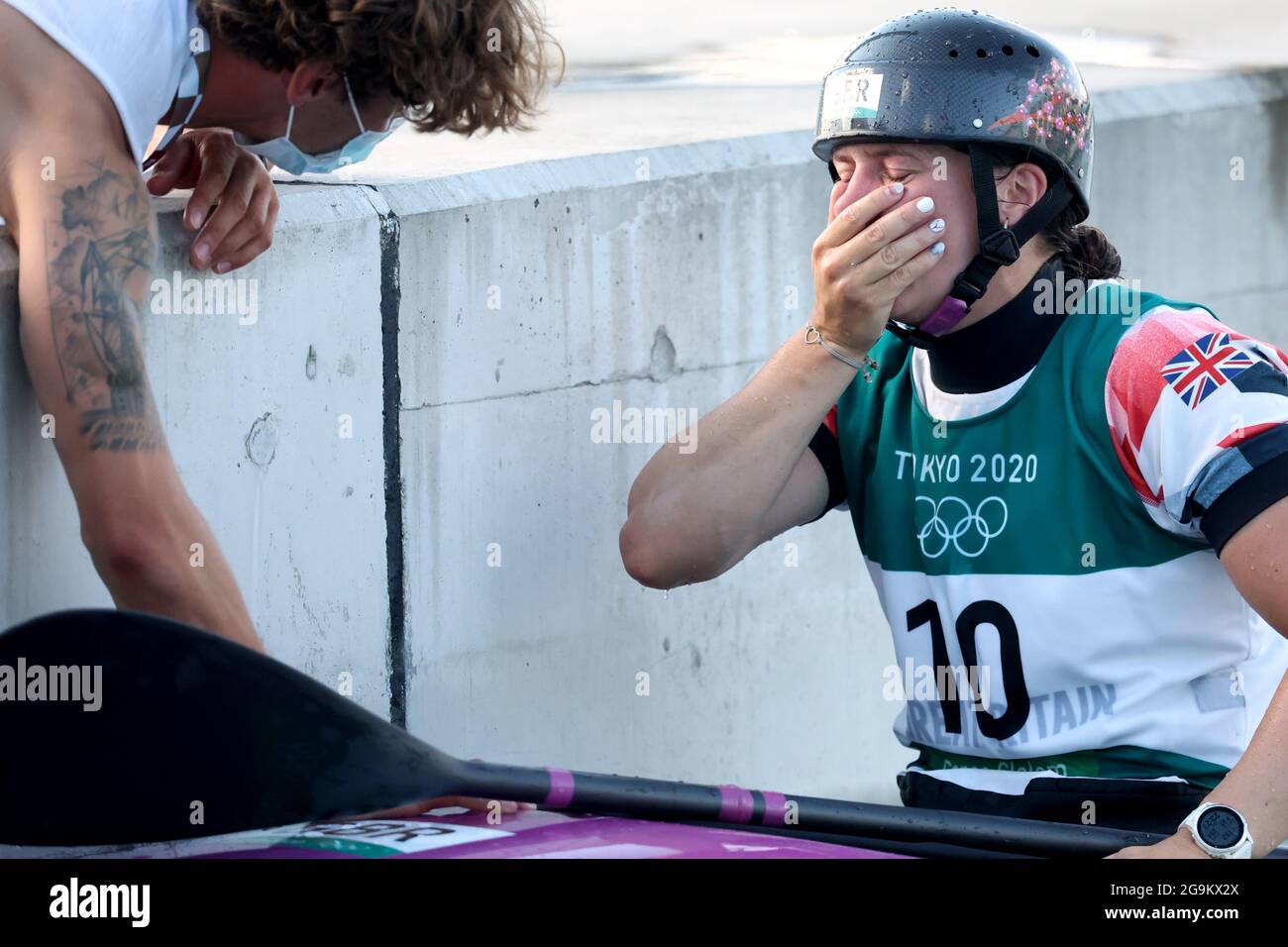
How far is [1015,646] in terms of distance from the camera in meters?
3.01

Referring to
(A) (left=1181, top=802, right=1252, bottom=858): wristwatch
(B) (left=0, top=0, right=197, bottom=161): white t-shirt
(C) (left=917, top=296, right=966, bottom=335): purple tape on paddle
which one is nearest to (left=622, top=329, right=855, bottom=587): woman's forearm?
(C) (left=917, top=296, right=966, bottom=335): purple tape on paddle

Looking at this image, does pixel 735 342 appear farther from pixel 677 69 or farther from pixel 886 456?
pixel 677 69

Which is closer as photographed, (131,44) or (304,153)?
(131,44)

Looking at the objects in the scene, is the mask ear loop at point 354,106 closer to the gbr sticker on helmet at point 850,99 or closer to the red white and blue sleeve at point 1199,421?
the gbr sticker on helmet at point 850,99

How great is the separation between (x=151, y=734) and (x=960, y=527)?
1.36 metres

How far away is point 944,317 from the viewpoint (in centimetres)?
310

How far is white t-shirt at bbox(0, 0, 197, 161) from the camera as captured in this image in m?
2.64

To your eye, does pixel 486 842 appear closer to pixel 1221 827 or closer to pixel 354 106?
pixel 1221 827

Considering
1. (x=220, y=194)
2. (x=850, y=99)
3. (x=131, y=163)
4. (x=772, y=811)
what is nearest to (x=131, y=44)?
(x=131, y=163)

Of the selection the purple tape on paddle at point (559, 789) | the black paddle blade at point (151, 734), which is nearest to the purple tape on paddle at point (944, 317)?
the purple tape on paddle at point (559, 789)

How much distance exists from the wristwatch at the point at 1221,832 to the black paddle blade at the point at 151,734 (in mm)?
1140
